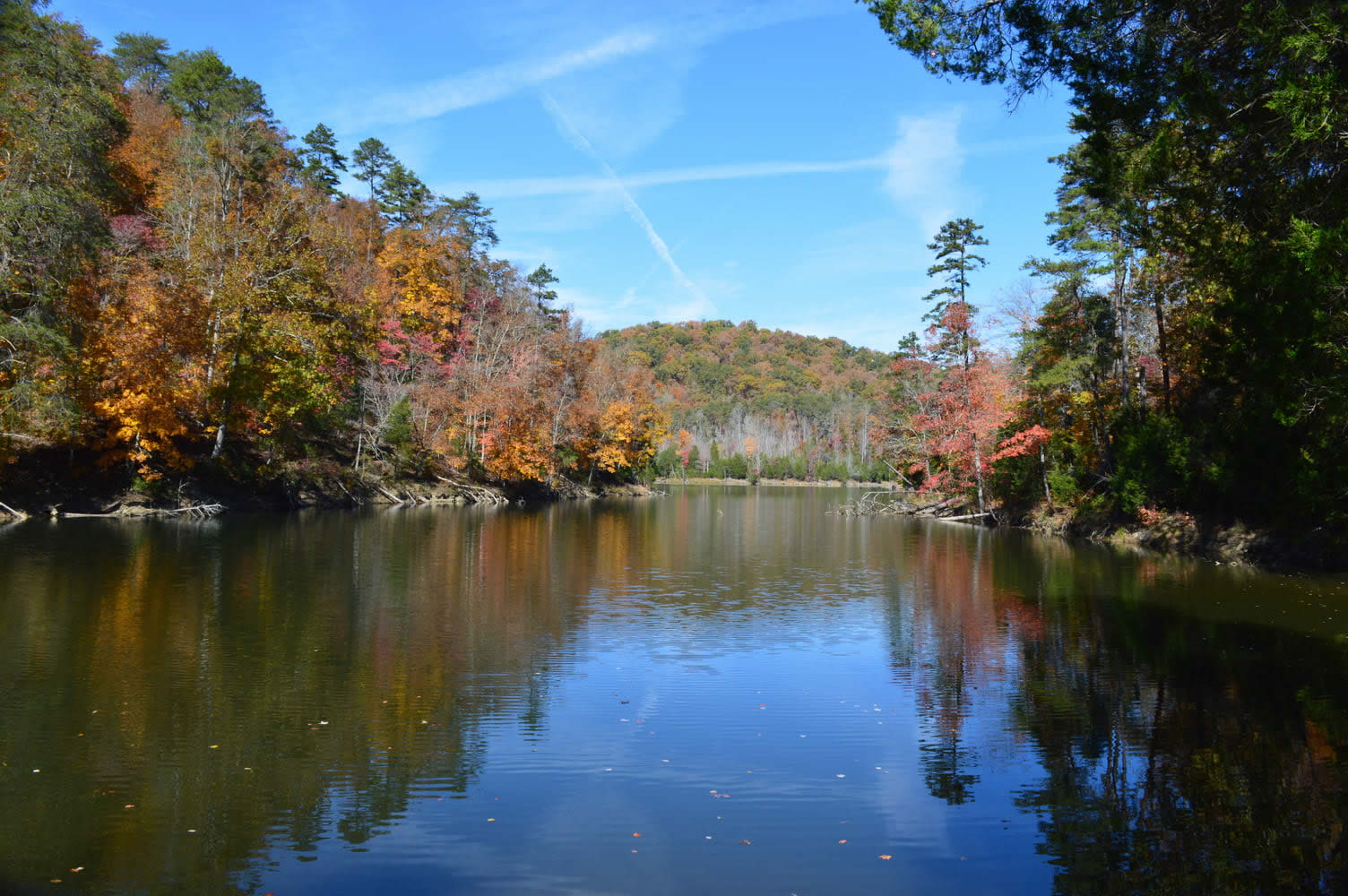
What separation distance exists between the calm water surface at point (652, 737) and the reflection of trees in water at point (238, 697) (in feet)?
0.13

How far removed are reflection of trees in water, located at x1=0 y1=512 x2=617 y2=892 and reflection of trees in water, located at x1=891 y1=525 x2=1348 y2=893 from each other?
456 centimetres

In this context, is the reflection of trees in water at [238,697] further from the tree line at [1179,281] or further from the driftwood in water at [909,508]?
the driftwood in water at [909,508]

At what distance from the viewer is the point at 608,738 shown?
7.76 m

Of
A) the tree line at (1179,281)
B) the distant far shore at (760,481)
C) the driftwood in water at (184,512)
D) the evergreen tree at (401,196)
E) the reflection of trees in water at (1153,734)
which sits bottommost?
the reflection of trees in water at (1153,734)

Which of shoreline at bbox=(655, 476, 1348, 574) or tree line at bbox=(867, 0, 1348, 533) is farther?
shoreline at bbox=(655, 476, 1348, 574)

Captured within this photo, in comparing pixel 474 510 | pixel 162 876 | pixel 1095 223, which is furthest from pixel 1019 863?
pixel 474 510

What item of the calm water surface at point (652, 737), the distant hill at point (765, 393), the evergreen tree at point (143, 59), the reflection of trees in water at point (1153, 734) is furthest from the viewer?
the distant hill at point (765, 393)

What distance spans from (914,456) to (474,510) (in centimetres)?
2255

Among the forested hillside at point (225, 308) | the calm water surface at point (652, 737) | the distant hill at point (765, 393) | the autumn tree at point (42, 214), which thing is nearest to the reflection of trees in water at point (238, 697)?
the calm water surface at point (652, 737)

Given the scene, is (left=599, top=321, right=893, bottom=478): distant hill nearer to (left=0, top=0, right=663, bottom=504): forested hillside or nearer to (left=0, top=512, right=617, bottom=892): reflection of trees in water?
(left=0, top=0, right=663, bottom=504): forested hillside

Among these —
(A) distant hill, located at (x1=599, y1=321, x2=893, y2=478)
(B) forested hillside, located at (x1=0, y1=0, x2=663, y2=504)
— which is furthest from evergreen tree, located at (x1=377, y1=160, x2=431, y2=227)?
(A) distant hill, located at (x1=599, y1=321, x2=893, y2=478)

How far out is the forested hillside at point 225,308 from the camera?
2280 centimetres

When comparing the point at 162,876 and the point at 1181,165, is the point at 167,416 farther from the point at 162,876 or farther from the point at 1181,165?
the point at 1181,165

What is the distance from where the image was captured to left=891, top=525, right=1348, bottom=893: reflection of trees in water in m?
5.44
